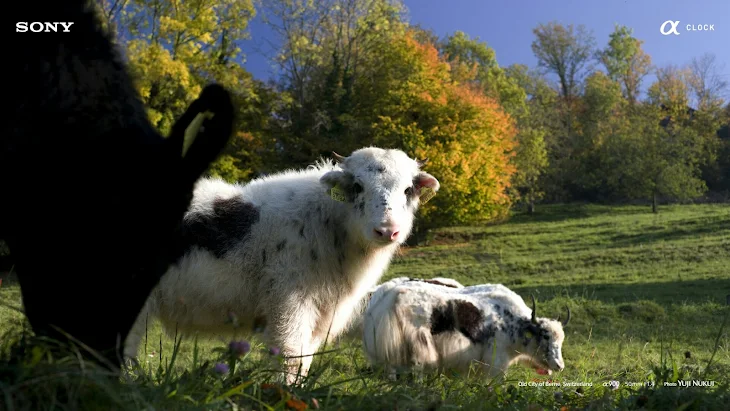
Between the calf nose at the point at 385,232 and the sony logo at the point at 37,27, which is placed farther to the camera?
the calf nose at the point at 385,232

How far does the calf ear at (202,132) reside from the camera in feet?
6.79

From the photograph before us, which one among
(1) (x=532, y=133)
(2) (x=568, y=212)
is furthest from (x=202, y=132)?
(1) (x=532, y=133)

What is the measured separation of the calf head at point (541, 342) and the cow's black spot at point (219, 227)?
319 centimetres

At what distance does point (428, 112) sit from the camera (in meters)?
29.4

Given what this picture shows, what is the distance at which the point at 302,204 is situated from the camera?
4.96 metres

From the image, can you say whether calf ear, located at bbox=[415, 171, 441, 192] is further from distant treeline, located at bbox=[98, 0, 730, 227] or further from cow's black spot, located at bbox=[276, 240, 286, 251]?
distant treeline, located at bbox=[98, 0, 730, 227]

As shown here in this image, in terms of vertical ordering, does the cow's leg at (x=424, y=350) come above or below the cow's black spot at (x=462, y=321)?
below

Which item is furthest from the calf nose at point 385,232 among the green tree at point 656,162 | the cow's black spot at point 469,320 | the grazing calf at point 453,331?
the green tree at point 656,162

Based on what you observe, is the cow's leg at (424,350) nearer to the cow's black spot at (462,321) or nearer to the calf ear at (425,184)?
the cow's black spot at (462,321)

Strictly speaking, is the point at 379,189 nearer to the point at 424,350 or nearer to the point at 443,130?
the point at 424,350

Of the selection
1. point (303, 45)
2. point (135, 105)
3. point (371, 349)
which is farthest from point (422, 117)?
point (135, 105)

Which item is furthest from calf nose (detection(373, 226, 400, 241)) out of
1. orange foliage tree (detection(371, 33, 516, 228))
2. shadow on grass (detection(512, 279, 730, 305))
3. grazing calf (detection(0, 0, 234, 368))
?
orange foliage tree (detection(371, 33, 516, 228))

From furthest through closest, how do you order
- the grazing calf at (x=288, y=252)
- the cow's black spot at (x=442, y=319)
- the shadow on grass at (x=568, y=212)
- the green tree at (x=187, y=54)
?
the shadow on grass at (x=568, y=212)
the green tree at (x=187, y=54)
the cow's black spot at (x=442, y=319)
the grazing calf at (x=288, y=252)

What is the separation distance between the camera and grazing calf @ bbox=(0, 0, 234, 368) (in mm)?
2021
